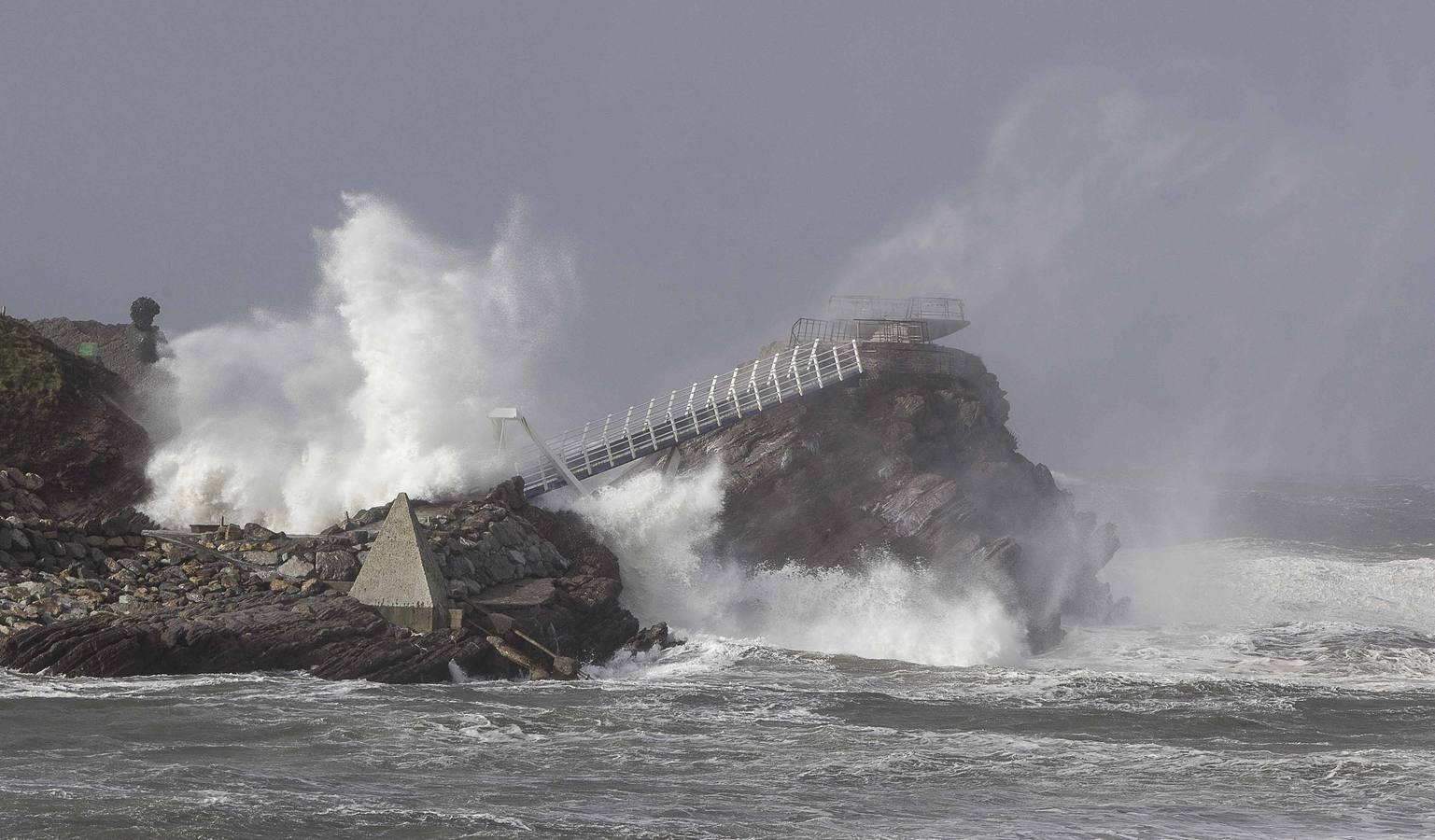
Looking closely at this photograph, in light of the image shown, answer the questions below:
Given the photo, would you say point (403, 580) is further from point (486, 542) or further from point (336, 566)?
point (486, 542)

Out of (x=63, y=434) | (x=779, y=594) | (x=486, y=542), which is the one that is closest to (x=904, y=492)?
(x=779, y=594)

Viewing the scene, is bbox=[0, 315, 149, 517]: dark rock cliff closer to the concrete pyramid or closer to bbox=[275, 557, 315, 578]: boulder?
bbox=[275, 557, 315, 578]: boulder

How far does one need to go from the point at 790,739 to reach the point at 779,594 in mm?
10221

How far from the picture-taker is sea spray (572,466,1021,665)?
2434 centimetres

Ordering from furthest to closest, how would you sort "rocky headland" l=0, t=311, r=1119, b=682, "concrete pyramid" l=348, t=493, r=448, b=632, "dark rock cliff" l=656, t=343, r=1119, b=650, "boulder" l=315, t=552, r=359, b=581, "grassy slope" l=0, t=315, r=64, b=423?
1. "grassy slope" l=0, t=315, r=64, b=423
2. "dark rock cliff" l=656, t=343, r=1119, b=650
3. "boulder" l=315, t=552, r=359, b=581
4. "concrete pyramid" l=348, t=493, r=448, b=632
5. "rocky headland" l=0, t=311, r=1119, b=682

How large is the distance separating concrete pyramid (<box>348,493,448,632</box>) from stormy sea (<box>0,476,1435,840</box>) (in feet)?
4.22

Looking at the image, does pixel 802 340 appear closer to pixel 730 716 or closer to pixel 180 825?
pixel 730 716

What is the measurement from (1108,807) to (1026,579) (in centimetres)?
1406

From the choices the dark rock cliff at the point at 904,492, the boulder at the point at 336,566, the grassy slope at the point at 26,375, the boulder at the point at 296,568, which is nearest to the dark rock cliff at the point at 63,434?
the grassy slope at the point at 26,375

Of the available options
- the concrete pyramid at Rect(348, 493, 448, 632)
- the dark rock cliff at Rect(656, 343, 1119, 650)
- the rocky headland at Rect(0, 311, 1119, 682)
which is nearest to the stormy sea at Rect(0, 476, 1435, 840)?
the rocky headland at Rect(0, 311, 1119, 682)

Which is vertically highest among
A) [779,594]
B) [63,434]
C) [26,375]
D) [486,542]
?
[26,375]

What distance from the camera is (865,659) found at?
23.0m

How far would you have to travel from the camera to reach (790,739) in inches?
609

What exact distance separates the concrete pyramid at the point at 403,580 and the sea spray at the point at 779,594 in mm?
5551
